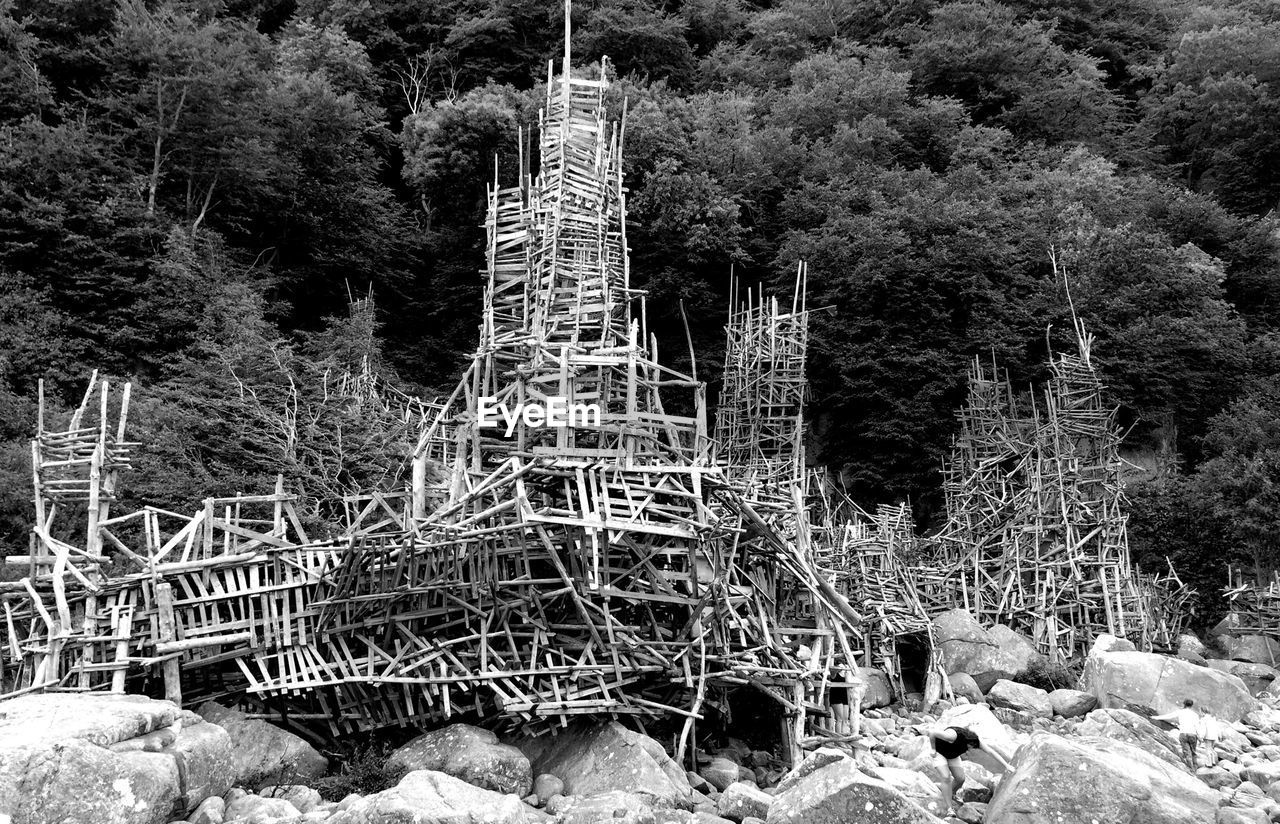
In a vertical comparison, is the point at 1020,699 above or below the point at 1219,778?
below

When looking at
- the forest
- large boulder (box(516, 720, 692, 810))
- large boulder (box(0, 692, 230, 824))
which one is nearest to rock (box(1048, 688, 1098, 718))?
large boulder (box(516, 720, 692, 810))

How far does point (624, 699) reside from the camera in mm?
12648

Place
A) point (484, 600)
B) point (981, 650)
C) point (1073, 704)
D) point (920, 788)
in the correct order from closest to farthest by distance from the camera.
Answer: point (920, 788) → point (484, 600) → point (1073, 704) → point (981, 650)

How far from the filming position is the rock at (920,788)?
946cm

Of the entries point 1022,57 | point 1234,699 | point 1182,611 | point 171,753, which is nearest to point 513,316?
point 171,753

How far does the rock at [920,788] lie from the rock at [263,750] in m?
7.07

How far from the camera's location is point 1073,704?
54.4 feet

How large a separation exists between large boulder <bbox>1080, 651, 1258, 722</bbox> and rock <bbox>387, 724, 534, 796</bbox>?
1077 centimetres

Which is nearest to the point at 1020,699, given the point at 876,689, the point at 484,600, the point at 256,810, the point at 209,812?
the point at 876,689

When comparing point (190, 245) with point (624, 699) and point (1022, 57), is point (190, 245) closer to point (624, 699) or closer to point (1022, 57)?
point (624, 699)

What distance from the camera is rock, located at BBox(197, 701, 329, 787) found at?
38.1ft

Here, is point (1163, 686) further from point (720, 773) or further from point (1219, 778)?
point (720, 773)

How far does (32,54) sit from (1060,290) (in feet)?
102

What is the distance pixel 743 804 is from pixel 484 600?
4469 millimetres
